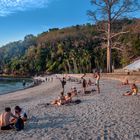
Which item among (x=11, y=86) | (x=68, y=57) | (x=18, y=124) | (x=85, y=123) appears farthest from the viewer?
(x=68, y=57)

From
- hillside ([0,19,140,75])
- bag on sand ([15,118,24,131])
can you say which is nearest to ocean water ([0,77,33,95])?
hillside ([0,19,140,75])

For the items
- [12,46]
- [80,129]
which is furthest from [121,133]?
[12,46]

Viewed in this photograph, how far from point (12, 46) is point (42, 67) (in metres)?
78.1

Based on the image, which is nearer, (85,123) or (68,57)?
(85,123)

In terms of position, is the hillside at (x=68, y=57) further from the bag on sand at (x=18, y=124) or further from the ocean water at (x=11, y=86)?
the bag on sand at (x=18, y=124)

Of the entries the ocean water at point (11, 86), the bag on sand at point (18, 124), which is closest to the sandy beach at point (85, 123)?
the bag on sand at point (18, 124)

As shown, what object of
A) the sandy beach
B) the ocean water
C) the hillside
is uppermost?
the hillside

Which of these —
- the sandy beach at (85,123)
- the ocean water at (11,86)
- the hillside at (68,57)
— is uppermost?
the hillside at (68,57)

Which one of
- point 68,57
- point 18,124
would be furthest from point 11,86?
point 18,124

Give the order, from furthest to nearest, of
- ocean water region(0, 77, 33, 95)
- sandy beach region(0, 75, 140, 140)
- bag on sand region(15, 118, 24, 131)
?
ocean water region(0, 77, 33, 95), bag on sand region(15, 118, 24, 131), sandy beach region(0, 75, 140, 140)

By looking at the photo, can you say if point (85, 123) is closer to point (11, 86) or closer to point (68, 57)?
point (11, 86)

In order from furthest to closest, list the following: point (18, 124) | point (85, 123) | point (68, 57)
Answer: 1. point (68, 57)
2. point (85, 123)
3. point (18, 124)

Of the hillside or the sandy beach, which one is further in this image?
the hillside

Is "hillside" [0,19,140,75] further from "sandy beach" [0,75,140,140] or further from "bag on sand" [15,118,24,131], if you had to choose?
"bag on sand" [15,118,24,131]
